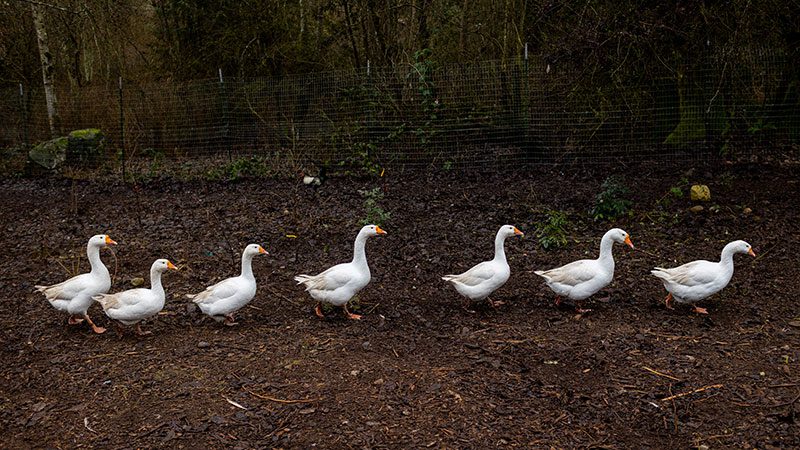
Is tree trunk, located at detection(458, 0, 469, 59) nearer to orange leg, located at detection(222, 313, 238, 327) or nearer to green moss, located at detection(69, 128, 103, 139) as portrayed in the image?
green moss, located at detection(69, 128, 103, 139)

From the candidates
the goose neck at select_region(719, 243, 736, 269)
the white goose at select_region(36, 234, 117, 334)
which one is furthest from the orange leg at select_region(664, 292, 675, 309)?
the white goose at select_region(36, 234, 117, 334)

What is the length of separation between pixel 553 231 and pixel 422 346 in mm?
3025

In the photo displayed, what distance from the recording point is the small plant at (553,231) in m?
7.27

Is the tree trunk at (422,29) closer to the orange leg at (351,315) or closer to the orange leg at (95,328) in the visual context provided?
the orange leg at (351,315)

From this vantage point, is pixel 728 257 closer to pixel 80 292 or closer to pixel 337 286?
pixel 337 286

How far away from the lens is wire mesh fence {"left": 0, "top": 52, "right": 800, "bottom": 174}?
10242 millimetres

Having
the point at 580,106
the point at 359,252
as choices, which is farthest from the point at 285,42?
the point at 359,252

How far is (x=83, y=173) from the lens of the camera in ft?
43.5

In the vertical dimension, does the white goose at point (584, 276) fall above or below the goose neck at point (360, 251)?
below

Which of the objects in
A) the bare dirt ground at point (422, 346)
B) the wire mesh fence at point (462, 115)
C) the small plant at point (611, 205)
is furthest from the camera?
the wire mesh fence at point (462, 115)

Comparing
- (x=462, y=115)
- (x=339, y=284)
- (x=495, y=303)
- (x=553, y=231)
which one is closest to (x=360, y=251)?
(x=339, y=284)

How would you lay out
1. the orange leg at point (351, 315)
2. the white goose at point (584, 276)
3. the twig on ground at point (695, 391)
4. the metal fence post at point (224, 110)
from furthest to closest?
the metal fence post at point (224, 110) < the orange leg at point (351, 315) < the white goose at point (584, 276) < the twig on ground at point (695, 391)

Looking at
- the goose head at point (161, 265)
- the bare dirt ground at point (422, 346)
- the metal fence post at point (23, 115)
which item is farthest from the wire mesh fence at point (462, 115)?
the goose head at point (161, 265)

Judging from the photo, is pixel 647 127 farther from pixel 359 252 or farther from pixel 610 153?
pixel 359 252
